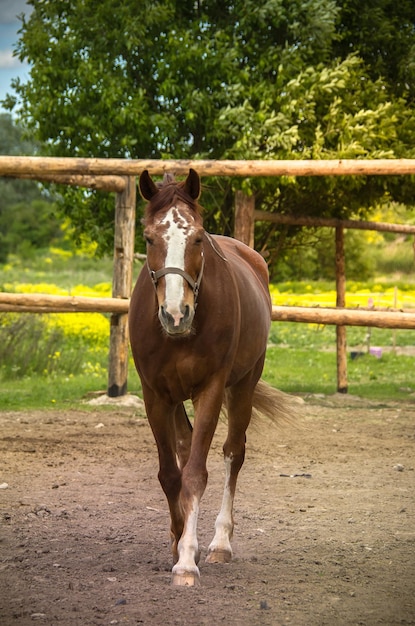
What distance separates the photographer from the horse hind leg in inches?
159

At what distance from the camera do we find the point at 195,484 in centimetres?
371

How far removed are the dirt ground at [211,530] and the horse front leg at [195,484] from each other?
3.6 inches

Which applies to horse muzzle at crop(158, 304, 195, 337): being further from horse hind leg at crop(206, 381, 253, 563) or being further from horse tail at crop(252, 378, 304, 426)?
horse tail at crop(252, 378, 304, 426)

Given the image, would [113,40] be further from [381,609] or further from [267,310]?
[381,609]

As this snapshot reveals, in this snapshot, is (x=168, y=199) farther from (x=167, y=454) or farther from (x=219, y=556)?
(x=219, y=556)

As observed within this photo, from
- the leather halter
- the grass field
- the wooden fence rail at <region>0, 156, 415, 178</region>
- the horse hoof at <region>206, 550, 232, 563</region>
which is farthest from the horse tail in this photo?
the grass field

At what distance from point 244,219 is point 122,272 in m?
1.29

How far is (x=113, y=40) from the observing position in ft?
35.6

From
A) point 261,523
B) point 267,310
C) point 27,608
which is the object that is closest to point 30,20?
point 267,310

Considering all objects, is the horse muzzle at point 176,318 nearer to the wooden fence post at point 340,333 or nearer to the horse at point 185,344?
the horse at point 185,344

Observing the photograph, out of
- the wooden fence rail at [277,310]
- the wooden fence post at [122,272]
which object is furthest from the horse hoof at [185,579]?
the wooden fence post at [122,272]

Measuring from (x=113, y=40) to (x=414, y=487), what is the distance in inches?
284

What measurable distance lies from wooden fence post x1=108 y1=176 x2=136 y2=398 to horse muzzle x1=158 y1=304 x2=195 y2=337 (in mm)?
5117

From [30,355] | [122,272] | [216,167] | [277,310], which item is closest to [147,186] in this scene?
[216,167]
